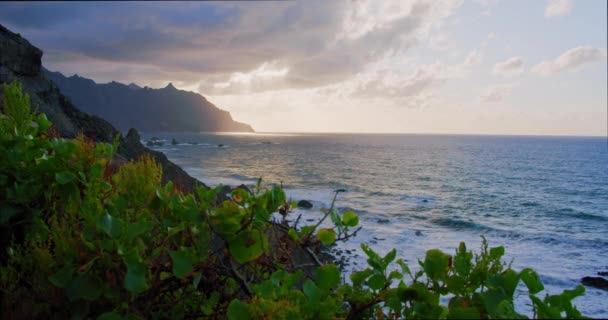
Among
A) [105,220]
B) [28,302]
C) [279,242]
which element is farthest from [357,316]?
[28,302]

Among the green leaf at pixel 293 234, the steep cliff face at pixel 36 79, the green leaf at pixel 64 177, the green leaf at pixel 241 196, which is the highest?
the steep cliff face at pixel 36 79

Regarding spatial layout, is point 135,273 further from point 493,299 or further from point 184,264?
point 493,299

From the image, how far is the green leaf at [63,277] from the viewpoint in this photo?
1774mm

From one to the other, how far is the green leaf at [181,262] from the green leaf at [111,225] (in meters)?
0.22

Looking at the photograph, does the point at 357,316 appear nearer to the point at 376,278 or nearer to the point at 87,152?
the point at 376,278

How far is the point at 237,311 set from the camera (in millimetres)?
1722

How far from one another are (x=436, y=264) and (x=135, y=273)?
1238 millimetres

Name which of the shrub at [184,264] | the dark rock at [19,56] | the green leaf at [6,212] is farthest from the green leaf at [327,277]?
the dark rock at [19,56]

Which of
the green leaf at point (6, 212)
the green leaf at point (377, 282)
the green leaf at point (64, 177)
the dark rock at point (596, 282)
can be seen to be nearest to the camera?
the green leaf at point (377, 282)

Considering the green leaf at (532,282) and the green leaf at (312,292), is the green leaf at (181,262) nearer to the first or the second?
the green leaf at (312,292)

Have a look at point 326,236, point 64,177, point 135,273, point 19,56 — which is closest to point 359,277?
point 326,236

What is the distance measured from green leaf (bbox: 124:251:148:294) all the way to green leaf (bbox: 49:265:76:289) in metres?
0.38

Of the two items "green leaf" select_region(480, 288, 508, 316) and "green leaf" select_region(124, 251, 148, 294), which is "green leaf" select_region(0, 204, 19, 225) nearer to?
"green leaf" select_region(124, 251, 148, 294)

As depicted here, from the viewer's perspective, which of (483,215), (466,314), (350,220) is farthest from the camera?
(483,215)
